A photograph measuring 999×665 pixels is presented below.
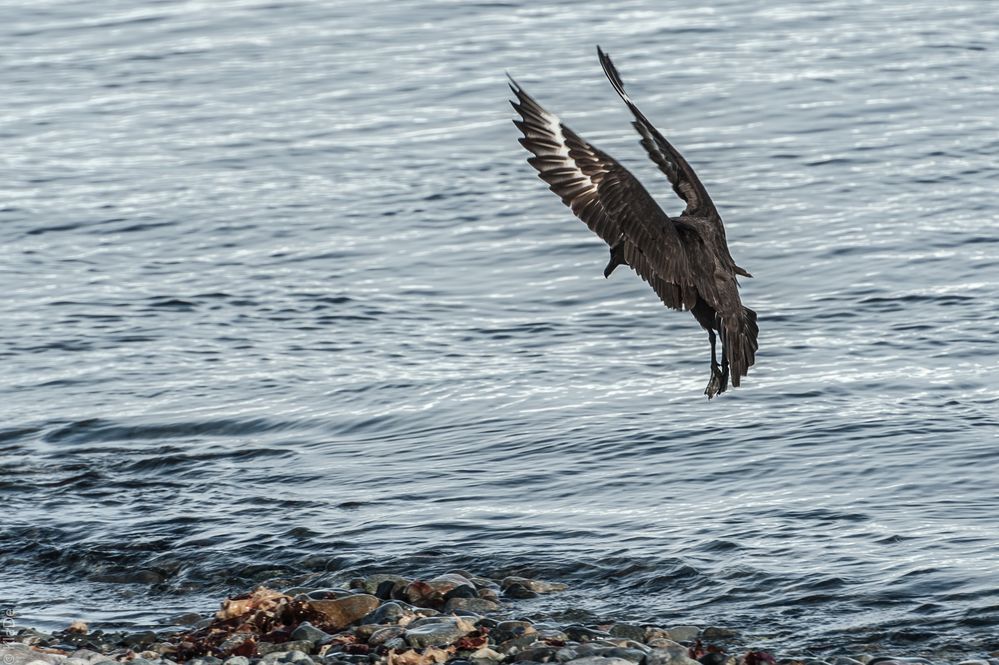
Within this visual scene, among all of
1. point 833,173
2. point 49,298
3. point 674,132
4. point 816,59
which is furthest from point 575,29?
point 49,298

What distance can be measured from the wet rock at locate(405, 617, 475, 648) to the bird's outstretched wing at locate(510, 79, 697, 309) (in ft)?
6.35

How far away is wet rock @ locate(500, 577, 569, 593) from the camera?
8.35m

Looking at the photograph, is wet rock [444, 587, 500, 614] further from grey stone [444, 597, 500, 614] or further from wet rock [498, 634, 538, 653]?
wet rock [498, 634, 538, 653]

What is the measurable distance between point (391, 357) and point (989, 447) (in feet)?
14.8

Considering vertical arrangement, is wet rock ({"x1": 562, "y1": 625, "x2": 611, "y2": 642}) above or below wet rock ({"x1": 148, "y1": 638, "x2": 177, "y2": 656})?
below

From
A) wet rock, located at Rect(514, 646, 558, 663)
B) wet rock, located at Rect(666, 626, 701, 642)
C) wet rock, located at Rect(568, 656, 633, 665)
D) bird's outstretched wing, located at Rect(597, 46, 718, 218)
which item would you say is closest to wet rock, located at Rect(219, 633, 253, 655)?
wet rock, located at Rect(514, 646, 558, 663)

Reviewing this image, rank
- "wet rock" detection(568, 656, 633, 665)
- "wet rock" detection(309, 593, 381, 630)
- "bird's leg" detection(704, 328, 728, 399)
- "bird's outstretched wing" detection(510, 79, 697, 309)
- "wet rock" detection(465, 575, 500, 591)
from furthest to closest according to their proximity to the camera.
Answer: "bird's leg" detection(704, 328, 728, 399) < "wet rock" detection(465, 575, 500, 591) < "bird's outstretched wing" detection(510, 79, 697, 309) < "wet rock" detection(309, 593, 381, 630) < "wet rock" detection(568, 656, 633, 665)

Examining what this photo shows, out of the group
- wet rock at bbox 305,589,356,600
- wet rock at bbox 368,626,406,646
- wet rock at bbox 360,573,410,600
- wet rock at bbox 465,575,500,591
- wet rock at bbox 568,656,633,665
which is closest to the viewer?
wet rock at bbox 568,656,633,665

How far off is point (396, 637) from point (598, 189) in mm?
2289

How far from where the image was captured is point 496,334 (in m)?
12.8

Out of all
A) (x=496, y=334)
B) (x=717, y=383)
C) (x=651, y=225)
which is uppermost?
(x=651, y=225)

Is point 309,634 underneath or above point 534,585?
above

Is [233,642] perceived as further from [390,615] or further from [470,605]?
[470,605]

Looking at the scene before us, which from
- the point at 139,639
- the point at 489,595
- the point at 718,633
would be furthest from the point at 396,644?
the point at 718,633
